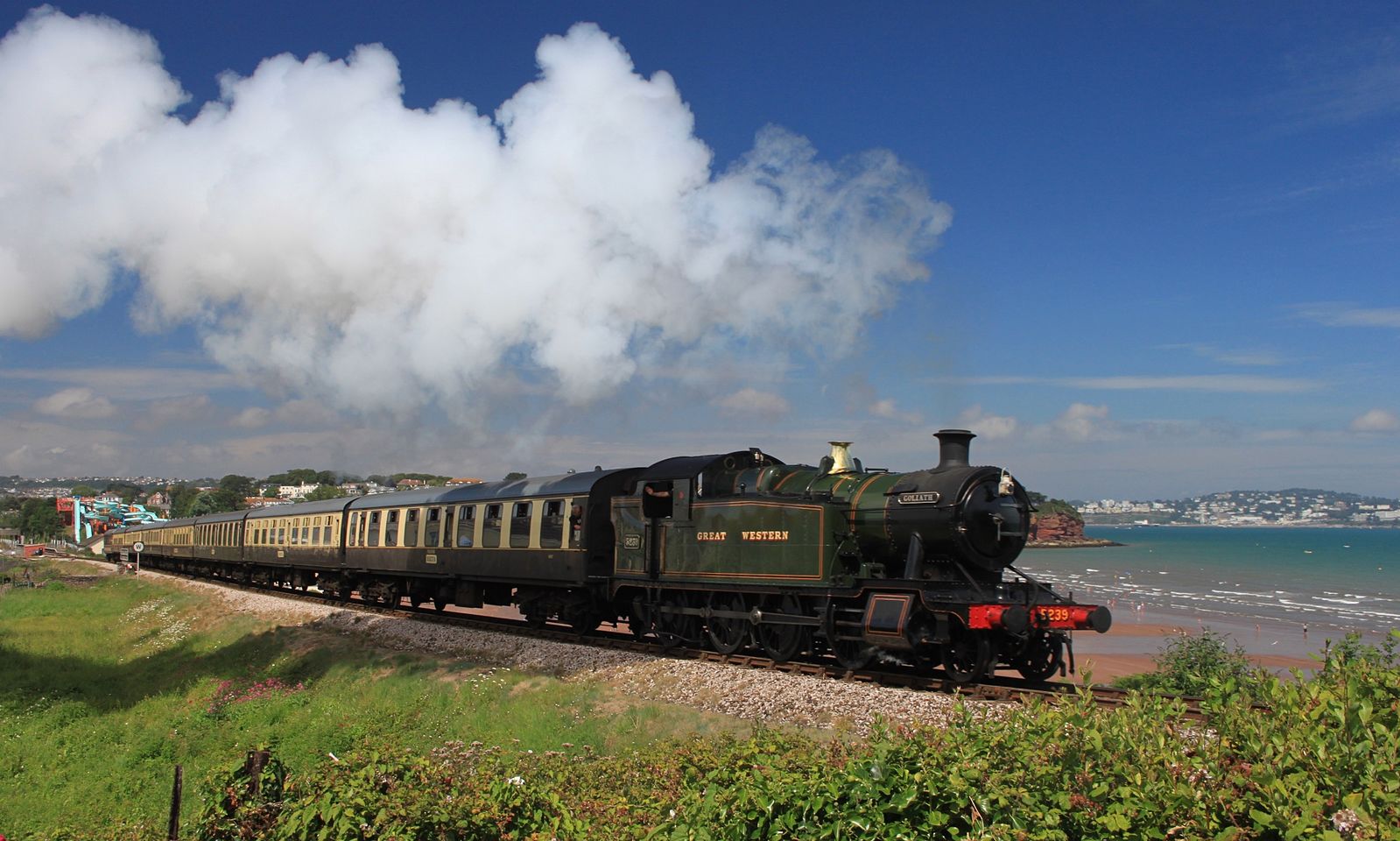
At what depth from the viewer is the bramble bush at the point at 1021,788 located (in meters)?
4.74

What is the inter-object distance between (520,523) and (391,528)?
745cm

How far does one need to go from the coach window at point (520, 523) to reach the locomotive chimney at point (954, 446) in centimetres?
962

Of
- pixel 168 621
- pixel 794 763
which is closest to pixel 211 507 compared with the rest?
pixel 168 621

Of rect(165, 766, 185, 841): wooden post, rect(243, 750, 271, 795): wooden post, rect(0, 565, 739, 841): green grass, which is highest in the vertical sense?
rect(243, 750, 271, 795): wooden post

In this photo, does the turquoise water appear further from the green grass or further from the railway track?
the green grass

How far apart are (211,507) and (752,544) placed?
137 m

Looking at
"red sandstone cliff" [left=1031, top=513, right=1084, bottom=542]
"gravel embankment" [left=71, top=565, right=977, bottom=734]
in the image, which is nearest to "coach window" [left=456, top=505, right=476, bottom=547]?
"gravel embankment" [left=71, top=565, right=977, bottom=734]

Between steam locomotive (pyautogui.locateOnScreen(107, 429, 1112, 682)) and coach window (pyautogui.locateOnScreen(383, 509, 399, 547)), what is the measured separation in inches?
122

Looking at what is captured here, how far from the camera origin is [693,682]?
1426 centimetres

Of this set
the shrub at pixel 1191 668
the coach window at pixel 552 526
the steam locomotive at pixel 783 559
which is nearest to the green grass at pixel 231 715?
the steam locomotive at pixel 783 559

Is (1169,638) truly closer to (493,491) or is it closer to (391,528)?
(493,491)

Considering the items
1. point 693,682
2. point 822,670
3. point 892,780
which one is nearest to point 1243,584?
point 822,670

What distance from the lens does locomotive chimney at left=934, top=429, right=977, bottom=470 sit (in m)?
14.6

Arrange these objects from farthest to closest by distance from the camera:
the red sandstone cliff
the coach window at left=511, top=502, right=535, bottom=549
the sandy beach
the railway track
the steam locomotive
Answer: the red sandstone cliff < the sandy beach < the coach window at left=511, top=502, right=535, bottom=549 < the steam locomotive < the railway track
